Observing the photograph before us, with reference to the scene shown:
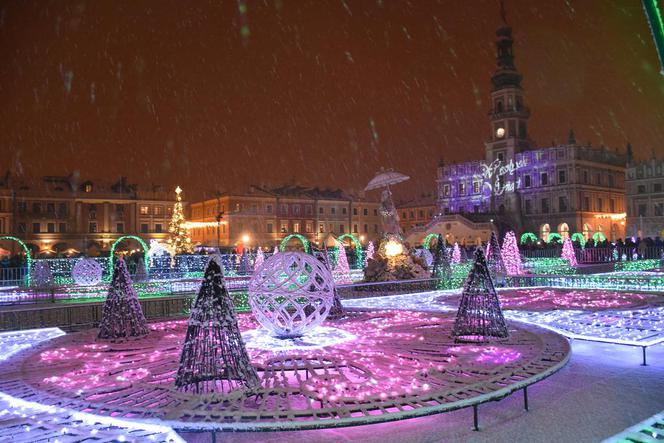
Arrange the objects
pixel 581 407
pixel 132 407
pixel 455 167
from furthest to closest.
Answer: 1. pixel 455 167
2. pixel 581 407
3. pixel 132 407

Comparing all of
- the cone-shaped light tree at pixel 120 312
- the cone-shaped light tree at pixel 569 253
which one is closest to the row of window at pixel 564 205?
the cone-shaped light tree at pixel 569 253

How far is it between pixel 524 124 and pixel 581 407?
70.6 metres

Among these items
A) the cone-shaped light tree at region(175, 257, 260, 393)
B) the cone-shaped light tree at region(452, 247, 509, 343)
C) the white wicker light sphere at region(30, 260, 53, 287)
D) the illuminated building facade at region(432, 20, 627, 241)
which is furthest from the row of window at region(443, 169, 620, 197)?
the cone-shaped light tree at region(175, 257, 260, 393)

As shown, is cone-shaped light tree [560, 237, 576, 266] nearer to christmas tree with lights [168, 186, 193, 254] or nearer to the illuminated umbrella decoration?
the illuminated umbrella decoration

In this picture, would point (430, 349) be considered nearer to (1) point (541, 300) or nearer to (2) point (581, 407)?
(2) point (581, 407)

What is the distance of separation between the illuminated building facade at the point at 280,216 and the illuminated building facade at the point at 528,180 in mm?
13301

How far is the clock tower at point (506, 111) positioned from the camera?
7162 centimetres

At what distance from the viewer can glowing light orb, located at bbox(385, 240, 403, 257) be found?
917 inches

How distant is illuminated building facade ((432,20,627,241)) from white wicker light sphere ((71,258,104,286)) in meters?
47.8

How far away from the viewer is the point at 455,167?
77.8 meters

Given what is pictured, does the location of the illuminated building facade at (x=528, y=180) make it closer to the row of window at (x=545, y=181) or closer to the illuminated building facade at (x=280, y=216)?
the row of window at (x=545, y=181)

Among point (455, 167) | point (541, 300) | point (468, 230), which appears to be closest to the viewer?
point (541, 300)

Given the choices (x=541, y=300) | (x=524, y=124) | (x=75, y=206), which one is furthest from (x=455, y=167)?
(x=541, y=300)

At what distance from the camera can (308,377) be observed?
7250 millimetres
